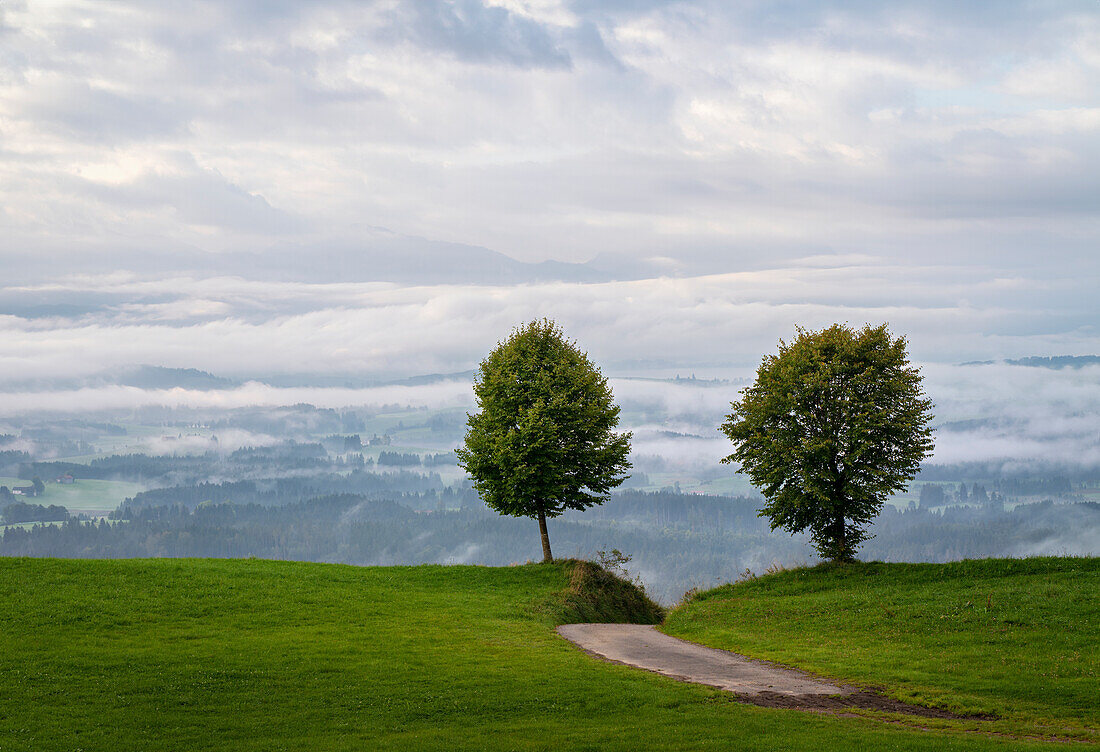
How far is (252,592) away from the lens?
4238cm

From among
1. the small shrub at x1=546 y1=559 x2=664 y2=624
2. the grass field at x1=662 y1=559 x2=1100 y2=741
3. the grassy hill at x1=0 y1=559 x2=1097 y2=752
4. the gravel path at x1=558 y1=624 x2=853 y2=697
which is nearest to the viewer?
the grassy hill at x1=0 y1=559 x2=1097 y2=752

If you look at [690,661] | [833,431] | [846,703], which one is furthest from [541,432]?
[846,703]

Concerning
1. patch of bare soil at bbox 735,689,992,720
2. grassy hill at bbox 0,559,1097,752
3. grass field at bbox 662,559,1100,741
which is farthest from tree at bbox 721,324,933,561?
patch of bare soil at bbox 735,689,992,720

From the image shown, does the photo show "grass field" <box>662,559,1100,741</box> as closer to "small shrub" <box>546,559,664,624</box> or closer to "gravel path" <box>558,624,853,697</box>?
"gravel path" <box>558,624,853,697</box>

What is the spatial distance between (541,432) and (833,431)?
1926cm

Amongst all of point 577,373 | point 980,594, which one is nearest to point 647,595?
point 577,373

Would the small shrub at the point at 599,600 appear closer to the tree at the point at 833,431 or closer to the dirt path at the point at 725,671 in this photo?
the dirt path at the point at 725,671

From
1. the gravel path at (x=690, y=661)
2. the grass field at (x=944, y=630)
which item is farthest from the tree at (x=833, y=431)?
the gravel path at (x=690, y=661)

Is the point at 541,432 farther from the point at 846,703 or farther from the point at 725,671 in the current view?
the point at 846,703

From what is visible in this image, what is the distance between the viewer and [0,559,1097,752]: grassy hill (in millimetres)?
22078

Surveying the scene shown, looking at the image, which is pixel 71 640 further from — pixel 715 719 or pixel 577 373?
pixel 577 373

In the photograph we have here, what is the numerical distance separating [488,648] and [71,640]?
52.2 feet

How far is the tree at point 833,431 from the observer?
174 ft

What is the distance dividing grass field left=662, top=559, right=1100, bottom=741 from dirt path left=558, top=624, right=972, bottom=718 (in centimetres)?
108
